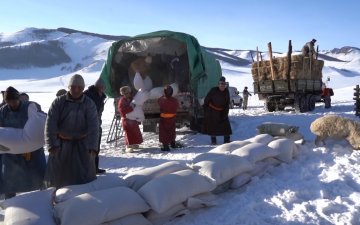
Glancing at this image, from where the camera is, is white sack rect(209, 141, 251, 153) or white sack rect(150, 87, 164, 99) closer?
white sack rect(209, 141, 251, 153)

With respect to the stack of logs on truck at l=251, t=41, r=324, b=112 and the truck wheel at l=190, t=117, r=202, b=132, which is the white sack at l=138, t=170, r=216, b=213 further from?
the stack of logs on truck at l=251, t=41, r=324, b=112

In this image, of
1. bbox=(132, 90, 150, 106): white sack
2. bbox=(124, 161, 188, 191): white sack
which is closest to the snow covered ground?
bbox=(124, 161, 188, 191): white sack

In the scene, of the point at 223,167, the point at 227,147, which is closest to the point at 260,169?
the point at 227,147

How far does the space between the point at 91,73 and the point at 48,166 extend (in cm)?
9659

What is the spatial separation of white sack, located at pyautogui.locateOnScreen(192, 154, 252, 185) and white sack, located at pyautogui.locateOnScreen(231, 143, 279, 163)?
248mm

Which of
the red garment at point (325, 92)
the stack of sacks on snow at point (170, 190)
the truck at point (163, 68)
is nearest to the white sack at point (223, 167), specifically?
the stack of sacks on snow at point (170, 190)

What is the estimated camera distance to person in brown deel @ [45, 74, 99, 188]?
12.9ft

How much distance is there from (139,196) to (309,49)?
12.4m

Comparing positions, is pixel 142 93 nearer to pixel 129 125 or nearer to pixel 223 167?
pixel 129 125

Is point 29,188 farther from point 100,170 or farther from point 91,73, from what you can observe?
point 91,73

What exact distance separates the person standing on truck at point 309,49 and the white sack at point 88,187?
12.0 m

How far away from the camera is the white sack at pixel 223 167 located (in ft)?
14.9

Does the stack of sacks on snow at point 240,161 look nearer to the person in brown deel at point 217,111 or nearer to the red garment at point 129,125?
the person in brown deel at point 217,111

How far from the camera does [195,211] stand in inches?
161
